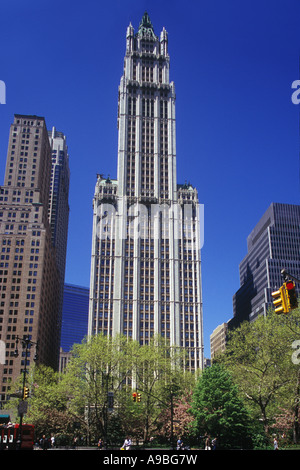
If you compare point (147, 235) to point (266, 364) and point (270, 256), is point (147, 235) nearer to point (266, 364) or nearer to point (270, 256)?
point (270, 256)

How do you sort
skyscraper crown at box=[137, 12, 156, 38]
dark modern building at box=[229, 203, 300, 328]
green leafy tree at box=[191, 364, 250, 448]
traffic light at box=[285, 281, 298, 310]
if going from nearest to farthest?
traffic light at box=[285, 281, 298, 310]
green leafy tree at box=[191, 364, 250, 448]
skyscraper crown at box=[137, 12, 156, 38]
dark modern building at box=[229, 203, 300, 328]

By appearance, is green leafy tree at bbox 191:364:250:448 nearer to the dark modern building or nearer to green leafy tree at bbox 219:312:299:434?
green leafy tree at bbox 219:312:299:434

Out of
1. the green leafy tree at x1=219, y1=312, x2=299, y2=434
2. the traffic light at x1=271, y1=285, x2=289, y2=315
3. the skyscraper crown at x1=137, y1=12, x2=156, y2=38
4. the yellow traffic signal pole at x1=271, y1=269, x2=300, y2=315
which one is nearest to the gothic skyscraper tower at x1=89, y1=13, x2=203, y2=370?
the skyscraper crown at x1=137, y1=12, x2=156, y2=38

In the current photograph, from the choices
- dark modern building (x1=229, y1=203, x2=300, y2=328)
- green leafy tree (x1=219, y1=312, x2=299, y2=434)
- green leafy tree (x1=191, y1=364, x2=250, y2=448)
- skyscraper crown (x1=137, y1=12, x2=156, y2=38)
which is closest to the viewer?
green leafy tree (x1=191, y1=364, x2=250, y2=448)

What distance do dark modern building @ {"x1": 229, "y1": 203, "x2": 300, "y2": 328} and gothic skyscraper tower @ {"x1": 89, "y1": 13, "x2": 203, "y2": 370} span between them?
38.4 m

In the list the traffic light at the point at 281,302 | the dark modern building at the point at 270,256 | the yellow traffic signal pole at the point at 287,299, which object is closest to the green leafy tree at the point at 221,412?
the traffic light at the point at 281,302

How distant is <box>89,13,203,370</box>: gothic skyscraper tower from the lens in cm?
11881

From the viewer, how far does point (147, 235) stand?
127 metres

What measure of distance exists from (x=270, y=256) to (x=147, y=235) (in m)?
53.2

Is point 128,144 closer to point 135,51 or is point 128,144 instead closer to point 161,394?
point 135,51

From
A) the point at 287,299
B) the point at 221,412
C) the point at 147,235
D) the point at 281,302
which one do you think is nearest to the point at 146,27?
the point at 147,235

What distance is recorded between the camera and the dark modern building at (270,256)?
15312 cm
